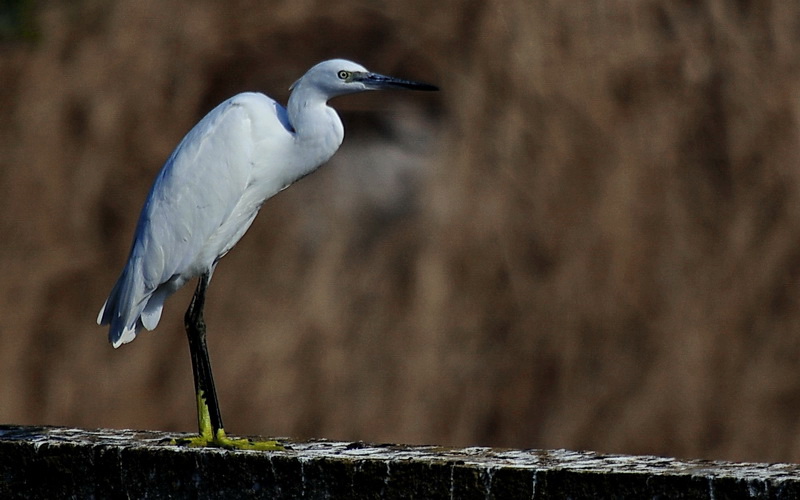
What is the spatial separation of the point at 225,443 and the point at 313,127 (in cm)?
92

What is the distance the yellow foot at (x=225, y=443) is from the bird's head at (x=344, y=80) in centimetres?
100

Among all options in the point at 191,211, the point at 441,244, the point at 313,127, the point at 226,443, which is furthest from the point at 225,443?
the point at 441,244

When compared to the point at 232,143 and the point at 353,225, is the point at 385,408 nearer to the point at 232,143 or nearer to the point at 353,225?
the point at 353,225

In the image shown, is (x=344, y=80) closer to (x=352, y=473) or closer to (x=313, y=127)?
(x=313, y=127)

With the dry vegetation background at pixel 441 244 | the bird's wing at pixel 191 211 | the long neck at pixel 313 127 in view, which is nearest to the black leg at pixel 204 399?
the bird's wing at pixel 191 211

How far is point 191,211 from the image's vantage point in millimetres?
4074

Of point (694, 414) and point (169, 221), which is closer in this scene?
point (169, 221)

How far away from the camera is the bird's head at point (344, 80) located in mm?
4004

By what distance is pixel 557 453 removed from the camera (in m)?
3.59

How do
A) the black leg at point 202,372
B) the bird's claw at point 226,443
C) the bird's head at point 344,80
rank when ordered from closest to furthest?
1. the bird's claw at point 226,443
2. the black leg at point 202,372
3. the bird's head at point 344,80

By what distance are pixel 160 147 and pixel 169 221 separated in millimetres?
A: 3944

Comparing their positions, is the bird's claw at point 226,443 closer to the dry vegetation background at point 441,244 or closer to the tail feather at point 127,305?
Answer: the tail feather at point 127,305

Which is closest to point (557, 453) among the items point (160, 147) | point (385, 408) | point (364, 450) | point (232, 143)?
point (364, 450)

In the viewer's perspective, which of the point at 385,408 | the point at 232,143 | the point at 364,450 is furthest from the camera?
the point at 385,408
